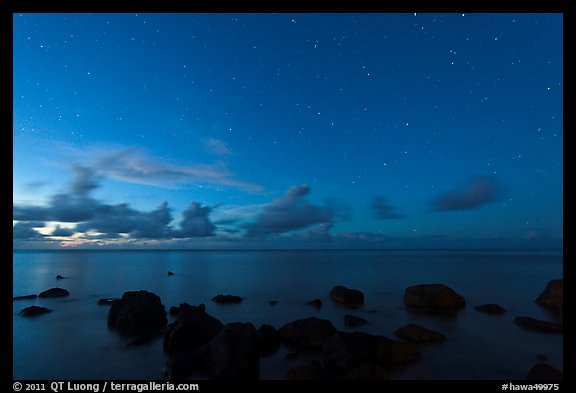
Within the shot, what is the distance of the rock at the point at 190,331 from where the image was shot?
1119cm

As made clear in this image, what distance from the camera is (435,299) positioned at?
61.4 feet

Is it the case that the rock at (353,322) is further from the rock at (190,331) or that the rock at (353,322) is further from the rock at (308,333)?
the rock at (190,331)

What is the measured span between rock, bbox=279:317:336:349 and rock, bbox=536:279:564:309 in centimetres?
1745

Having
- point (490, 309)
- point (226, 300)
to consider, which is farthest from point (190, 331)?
point (490, 309)

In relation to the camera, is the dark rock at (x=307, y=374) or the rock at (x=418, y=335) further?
the rock at (x=418, y=335)

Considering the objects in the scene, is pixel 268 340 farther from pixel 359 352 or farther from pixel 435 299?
pixel 435 299

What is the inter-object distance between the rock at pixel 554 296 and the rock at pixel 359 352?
53.9 feet

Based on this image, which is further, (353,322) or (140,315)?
(353,322)

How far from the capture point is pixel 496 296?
26.5 m

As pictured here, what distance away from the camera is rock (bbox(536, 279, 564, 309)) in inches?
772

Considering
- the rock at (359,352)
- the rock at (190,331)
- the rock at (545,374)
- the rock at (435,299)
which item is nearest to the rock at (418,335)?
the rock at (359,352)

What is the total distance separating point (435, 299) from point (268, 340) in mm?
12041
